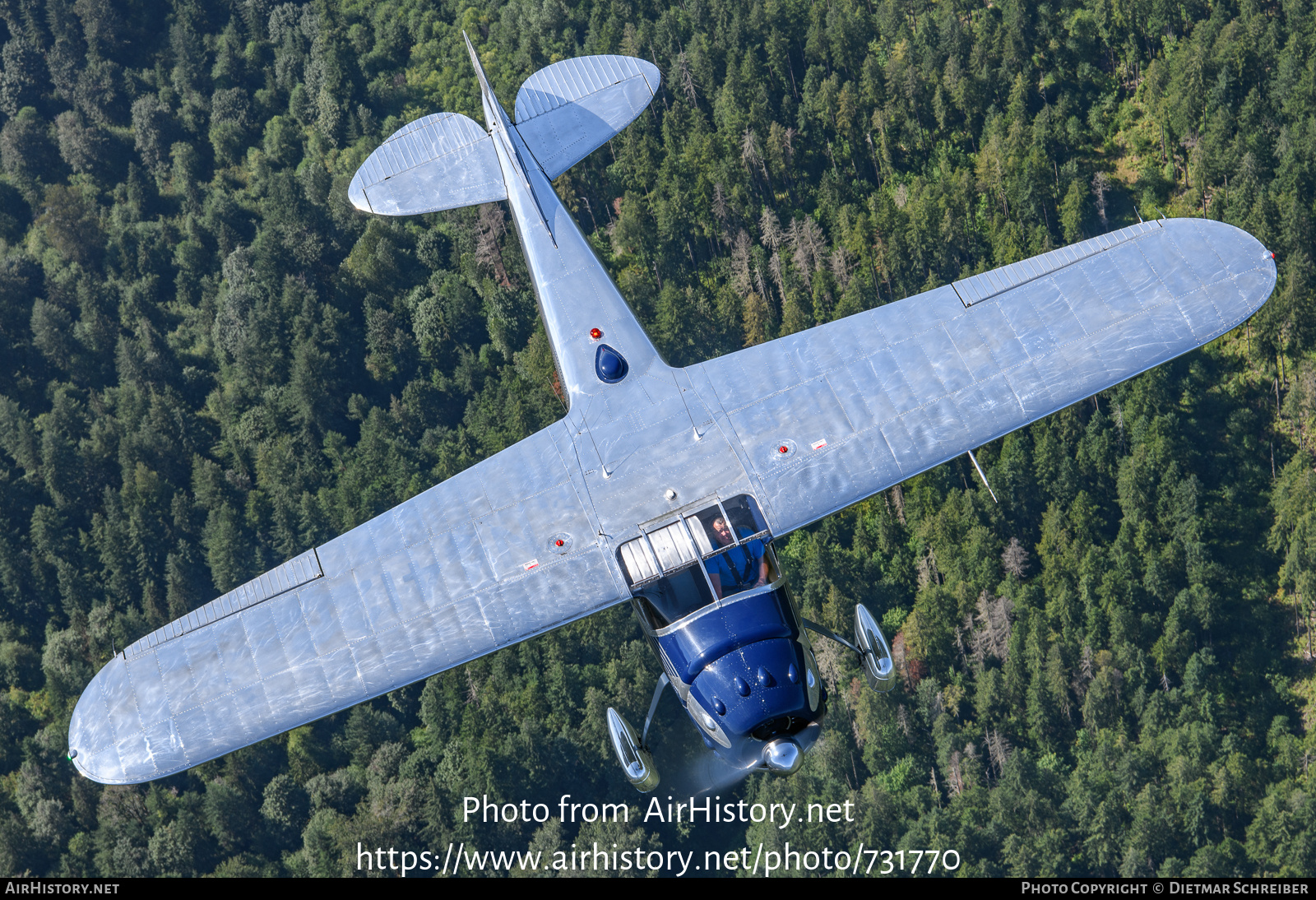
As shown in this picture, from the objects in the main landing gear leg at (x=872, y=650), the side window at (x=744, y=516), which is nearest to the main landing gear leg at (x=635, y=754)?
the side window at (x=744, y=516)

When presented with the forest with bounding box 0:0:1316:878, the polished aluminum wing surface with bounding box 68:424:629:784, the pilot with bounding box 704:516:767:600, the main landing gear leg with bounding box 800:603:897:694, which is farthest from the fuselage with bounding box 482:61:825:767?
the forest with bounding box 0:0:1316:878

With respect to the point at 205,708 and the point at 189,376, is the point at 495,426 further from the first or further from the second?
the point at 205,708

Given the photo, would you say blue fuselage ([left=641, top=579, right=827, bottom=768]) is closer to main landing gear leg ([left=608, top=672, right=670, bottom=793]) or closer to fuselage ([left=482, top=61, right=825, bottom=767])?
fuselage ([left=482, top=61, right=825, bottom=767])

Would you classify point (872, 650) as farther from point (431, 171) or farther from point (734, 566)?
point (431, 171)

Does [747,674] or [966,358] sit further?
[966,358]

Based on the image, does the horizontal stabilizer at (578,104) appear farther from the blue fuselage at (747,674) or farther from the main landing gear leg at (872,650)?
the main landing gear leg at (872,650)

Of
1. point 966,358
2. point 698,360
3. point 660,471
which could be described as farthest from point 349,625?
point 698,360

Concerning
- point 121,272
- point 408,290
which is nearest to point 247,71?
point 121,272
